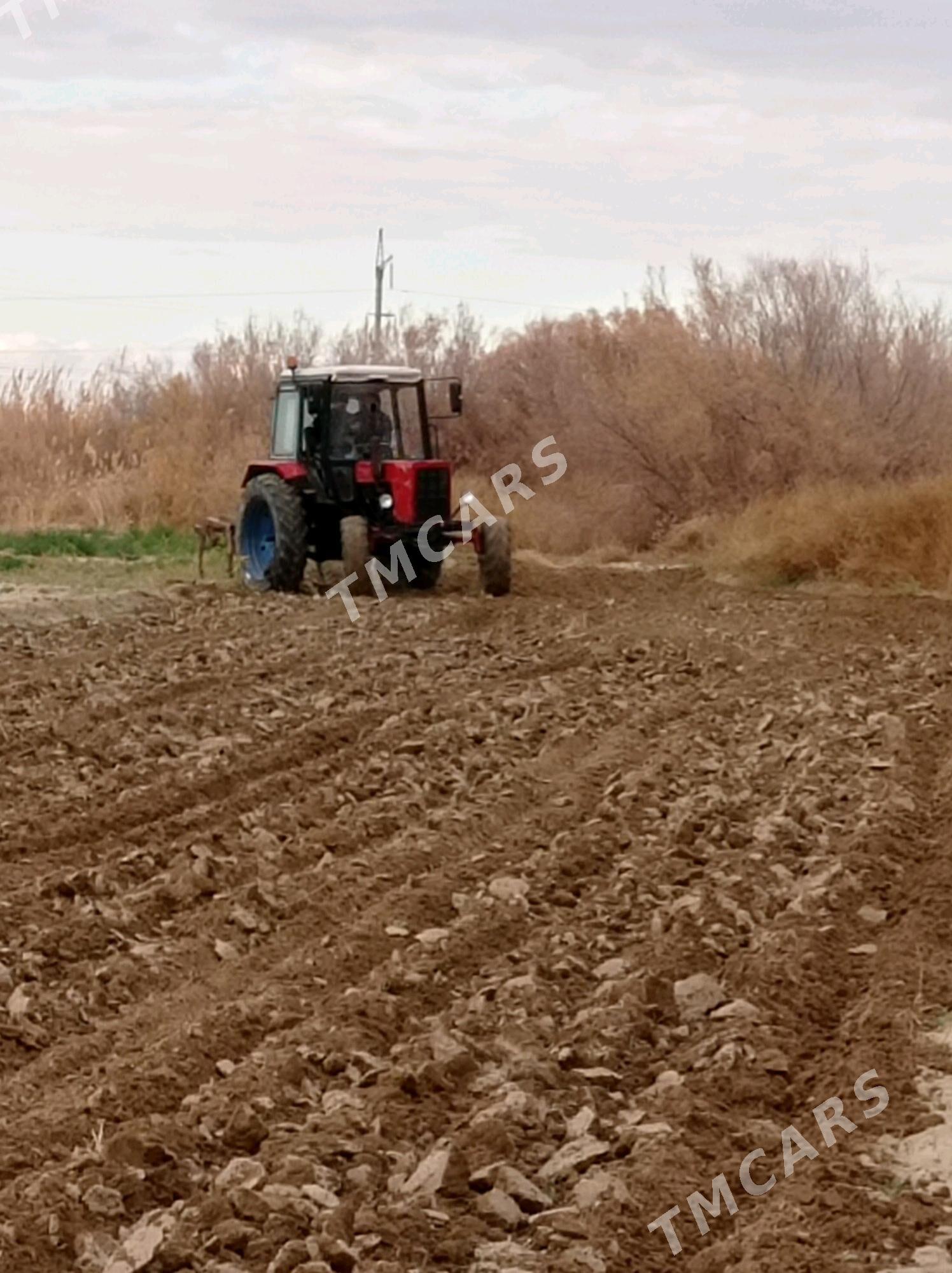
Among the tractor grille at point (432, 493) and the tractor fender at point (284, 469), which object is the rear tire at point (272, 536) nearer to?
the tractor fender at point (284, 469)

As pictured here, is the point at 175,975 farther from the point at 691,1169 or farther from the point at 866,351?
the point at 866,351

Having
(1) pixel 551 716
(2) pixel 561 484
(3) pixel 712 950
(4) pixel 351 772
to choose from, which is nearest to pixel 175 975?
(3) pixel 712 950

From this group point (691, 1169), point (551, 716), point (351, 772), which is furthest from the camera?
point (551, 716)

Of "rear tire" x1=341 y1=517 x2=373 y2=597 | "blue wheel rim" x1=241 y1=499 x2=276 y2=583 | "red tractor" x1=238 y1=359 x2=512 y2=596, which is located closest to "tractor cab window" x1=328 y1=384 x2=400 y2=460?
"red tractor" x1=238 y1=359 x2=512 y2=596

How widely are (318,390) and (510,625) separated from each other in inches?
121

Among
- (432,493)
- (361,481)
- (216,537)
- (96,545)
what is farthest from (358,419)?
(96,545)

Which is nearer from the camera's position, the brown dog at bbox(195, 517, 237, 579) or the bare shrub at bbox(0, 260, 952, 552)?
the brown dog at bbox(195, 517, 237, 579)

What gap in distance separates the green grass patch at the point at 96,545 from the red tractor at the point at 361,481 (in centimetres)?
503

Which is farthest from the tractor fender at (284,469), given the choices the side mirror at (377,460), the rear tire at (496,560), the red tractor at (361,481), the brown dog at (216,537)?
the rear tire at (496,560)

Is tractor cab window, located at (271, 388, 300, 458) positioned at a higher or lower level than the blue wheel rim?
higher

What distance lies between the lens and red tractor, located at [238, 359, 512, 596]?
16609 millimetres

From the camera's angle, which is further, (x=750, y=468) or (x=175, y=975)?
(x=750, y=468)

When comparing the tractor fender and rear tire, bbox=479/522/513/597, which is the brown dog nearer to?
the tractor fender

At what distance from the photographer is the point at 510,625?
15273 mm
